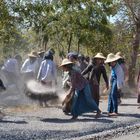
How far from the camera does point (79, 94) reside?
41.5ft

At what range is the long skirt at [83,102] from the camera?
12.6 m

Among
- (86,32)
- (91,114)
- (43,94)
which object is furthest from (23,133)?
(86,32)

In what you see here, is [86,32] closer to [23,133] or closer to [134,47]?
[134,47]

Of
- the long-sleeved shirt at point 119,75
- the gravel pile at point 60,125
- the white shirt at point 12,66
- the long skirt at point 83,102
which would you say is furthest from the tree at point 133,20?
the long skirt at point 83,102

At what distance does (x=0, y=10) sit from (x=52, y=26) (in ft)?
36.6

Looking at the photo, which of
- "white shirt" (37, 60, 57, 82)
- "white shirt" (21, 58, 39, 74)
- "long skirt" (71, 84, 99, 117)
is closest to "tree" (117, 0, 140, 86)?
"white shirt" (21, 58, 39, 74)

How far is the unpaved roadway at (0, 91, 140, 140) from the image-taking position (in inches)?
411

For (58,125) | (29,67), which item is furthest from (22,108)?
(58,125)

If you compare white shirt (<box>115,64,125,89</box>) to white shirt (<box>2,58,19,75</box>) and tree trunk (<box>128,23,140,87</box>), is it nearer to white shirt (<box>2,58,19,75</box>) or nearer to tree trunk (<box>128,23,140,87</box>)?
white shirt (<box>2,58,19,75</box>)

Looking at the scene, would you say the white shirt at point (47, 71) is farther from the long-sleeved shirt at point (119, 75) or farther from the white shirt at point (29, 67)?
the long-sleeved shirt at point (119, 75)

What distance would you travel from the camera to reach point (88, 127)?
455 inches

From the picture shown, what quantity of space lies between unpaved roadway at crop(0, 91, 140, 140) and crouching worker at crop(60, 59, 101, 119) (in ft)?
0.87

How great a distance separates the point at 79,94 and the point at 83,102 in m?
0.25

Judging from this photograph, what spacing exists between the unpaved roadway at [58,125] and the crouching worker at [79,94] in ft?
0.87
